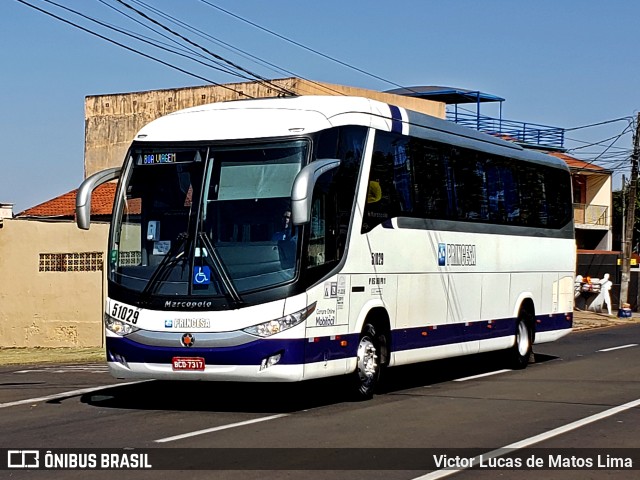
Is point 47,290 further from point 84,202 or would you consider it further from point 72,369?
point 84,202

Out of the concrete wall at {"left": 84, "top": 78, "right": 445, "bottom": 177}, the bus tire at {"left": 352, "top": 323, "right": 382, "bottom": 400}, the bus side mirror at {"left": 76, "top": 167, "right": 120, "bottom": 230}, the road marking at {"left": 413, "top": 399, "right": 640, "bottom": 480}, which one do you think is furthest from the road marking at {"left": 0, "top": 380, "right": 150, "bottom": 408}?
the concrete wall at {"left": 84, "top": 78, "right": 445, "bottom": 177}

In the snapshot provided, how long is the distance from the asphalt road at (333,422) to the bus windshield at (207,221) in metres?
1.58

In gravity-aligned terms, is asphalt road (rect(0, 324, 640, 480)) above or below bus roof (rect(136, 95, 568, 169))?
below

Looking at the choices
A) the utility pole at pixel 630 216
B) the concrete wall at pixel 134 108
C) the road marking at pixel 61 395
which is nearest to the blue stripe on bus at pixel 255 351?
the road marking at pixel 61 395

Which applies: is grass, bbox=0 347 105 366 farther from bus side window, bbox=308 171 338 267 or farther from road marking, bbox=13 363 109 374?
bus side window, bbox=308 171 338 267

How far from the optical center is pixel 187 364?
41.4 ft

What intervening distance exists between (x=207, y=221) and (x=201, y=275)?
0.64 meters

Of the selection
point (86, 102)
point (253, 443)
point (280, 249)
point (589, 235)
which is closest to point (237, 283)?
point (280, 249)

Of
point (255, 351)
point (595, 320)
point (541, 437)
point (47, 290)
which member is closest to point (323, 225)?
point (255, 351)

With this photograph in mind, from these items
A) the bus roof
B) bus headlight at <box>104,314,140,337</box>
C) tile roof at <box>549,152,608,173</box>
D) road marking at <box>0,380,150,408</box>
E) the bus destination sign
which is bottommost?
road marking at <box>0,380,150,408</box>

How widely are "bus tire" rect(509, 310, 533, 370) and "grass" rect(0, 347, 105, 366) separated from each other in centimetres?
839

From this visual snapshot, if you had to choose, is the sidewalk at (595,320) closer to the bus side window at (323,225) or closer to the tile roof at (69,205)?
the tile roof at (69,205)

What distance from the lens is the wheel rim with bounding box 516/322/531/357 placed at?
63.9 feet

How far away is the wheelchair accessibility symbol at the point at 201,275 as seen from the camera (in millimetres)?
12703
